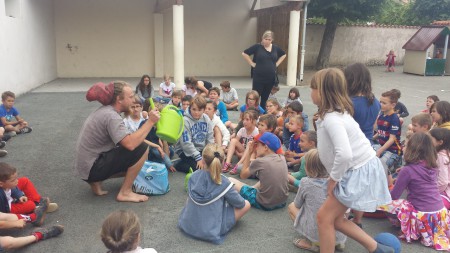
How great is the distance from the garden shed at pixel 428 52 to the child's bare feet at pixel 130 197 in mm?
17745

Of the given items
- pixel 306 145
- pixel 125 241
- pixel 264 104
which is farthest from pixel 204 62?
pixel 125 241

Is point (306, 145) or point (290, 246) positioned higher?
point (306, 145)

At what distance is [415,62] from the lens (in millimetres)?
19031

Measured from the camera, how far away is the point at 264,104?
8078 mm

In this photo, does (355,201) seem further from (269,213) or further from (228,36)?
(228,36)

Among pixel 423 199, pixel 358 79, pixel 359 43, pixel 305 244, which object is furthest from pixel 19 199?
pixel 359 43

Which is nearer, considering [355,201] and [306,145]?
[355,201]

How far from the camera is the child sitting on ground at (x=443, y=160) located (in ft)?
12.6

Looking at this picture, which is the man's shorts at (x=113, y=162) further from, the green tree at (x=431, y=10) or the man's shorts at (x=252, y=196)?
the green tree at (x=431, y=10)

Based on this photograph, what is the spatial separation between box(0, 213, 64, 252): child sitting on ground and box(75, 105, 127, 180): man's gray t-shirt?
2.38ft

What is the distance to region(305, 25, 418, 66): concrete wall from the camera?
22.2 metres

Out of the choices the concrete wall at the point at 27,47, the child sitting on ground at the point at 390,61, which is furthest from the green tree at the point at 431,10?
the concrete wall at the point at 27,47

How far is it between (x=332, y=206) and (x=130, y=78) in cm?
1503

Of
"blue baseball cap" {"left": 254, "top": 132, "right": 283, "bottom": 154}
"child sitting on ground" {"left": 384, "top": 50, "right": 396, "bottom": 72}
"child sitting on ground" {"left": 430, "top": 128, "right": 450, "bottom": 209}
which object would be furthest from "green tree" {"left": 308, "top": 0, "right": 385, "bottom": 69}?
"blue baseball cap" {"left": 254, "top": 132, "right": 283, "bottom": 154}
